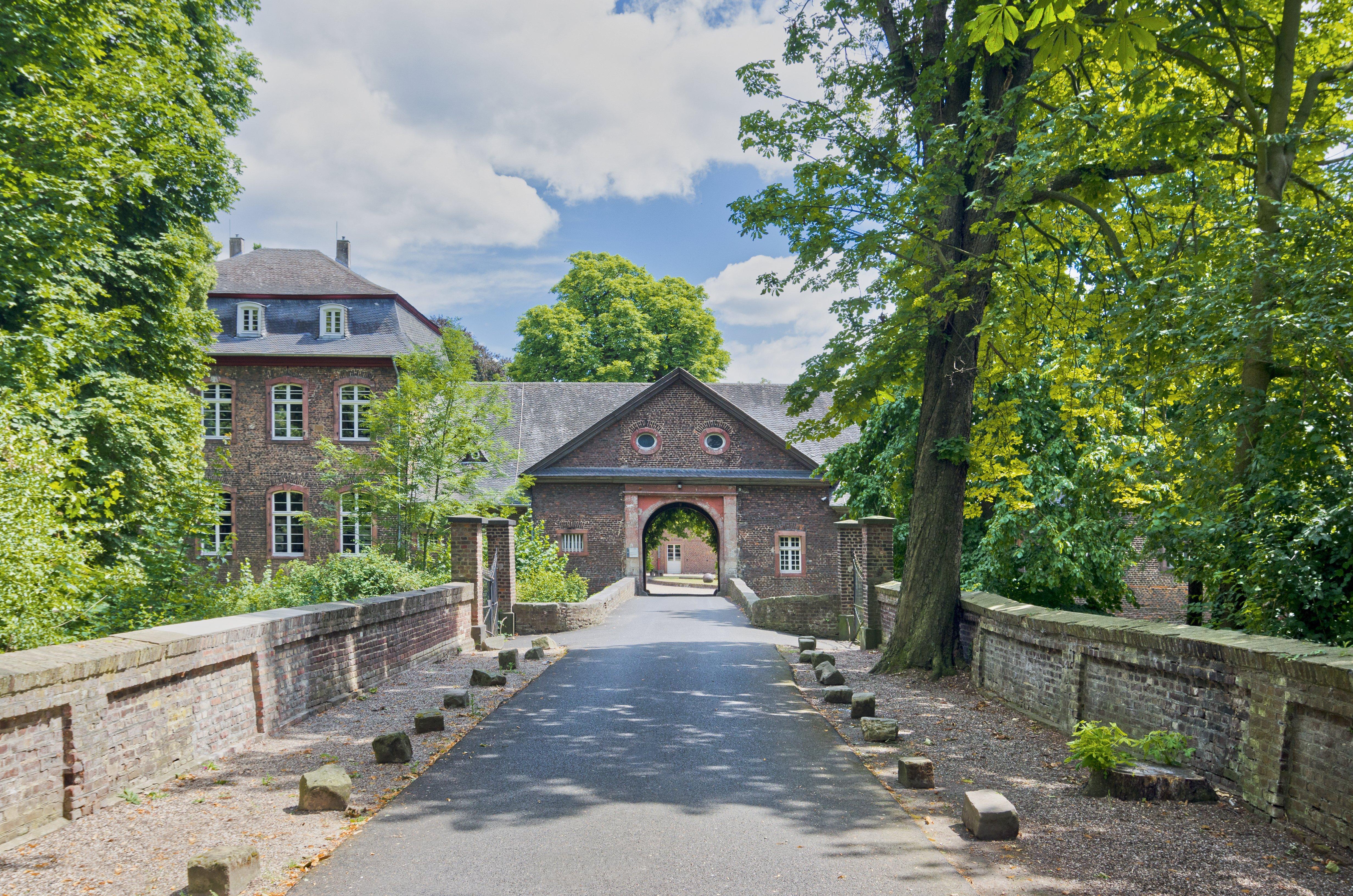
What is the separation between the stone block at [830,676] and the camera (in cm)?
993

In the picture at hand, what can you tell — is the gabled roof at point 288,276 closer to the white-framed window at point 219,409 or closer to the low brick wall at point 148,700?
the white-framed window at point 219,409

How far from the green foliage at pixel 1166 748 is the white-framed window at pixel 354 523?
11.6 meters

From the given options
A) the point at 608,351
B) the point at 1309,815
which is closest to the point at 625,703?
the point at 1309,815

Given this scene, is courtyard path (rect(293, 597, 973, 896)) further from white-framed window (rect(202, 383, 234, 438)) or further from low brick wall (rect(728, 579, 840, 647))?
white-framed window (rect(202, 383, 234, 438))

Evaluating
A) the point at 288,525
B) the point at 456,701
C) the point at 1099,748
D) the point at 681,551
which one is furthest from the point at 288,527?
the point at 681,551

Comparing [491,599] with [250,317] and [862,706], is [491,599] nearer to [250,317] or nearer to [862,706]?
[862,706]

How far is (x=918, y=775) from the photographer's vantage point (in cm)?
586

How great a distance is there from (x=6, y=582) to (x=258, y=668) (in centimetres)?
187

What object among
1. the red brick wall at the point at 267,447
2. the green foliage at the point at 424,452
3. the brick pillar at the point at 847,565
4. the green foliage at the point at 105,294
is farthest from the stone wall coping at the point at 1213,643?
the red brick wall at the point at 267,447

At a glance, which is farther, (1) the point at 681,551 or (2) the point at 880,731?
(1) the point at 681,551

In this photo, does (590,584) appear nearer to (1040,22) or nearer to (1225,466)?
(1225,466)

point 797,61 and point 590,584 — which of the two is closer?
point 797,61

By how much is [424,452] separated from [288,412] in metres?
11.5

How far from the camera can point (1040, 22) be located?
4.25m
